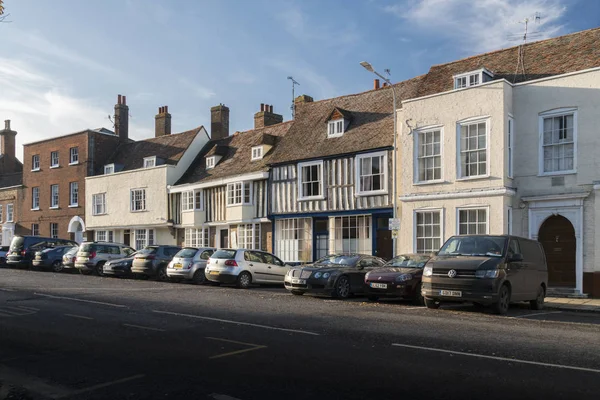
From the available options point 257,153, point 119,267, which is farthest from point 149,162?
point 119,267

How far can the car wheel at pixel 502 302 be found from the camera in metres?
13.5

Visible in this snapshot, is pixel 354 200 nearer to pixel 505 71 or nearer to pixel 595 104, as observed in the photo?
pixel 505 71

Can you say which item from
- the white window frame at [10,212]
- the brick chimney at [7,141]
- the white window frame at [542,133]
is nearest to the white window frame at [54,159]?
the white window frame at [10,212]

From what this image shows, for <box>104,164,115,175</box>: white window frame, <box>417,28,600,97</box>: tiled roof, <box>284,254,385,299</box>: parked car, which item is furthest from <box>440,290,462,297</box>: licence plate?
<box>104,164,115,175</box>: white window frame

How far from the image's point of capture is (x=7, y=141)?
54.3 meters

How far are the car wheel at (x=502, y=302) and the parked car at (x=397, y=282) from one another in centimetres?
256

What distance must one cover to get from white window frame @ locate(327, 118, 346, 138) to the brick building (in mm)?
22129

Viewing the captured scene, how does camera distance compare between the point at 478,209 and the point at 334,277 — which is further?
the point at 478,209

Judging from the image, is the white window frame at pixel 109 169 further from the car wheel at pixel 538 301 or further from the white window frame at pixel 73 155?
the car wheel at pixel 538 301

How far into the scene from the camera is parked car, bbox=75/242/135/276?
26969 millimetres

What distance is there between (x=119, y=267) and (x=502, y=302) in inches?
682

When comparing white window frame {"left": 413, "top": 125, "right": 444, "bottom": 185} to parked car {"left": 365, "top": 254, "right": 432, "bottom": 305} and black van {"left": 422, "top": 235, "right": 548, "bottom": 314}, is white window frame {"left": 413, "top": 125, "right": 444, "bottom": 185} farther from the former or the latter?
black van {"left": 422, "top": 235, "right": 548, "bottom": 314}

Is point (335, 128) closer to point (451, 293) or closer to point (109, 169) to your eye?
point (451, 293)

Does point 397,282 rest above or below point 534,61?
below
